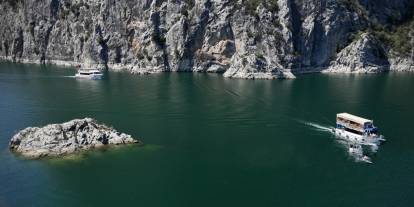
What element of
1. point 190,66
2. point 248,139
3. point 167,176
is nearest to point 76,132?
point 167,176

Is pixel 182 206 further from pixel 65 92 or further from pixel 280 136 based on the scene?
pixel 65 92

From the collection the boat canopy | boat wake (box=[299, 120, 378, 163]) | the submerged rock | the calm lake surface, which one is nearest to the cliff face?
the calm lake surface

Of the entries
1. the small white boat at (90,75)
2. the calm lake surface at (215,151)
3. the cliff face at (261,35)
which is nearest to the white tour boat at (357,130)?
the calm lake surface at (215,151)

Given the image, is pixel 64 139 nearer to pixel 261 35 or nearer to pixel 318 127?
pixel 318 127

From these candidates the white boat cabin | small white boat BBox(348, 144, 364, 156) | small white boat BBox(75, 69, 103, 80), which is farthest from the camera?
small white boat BBox(75, 69, 103, 80)

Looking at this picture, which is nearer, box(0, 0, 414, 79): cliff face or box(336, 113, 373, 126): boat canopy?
box(336, 113, 373, 126): boat canopy

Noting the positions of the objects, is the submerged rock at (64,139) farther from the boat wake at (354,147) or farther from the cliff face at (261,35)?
the cliff face at (261,35)

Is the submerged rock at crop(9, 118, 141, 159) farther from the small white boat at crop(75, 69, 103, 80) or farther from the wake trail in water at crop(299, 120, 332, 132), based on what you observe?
the small white boat at crop(75, 69, 103, 80)

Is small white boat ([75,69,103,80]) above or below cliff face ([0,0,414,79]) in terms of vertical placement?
below
